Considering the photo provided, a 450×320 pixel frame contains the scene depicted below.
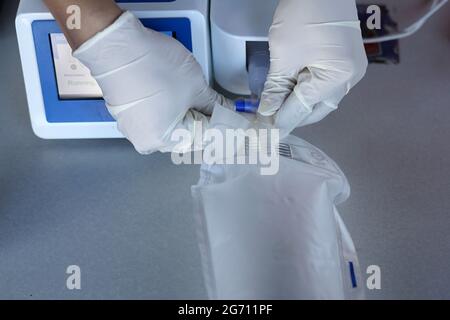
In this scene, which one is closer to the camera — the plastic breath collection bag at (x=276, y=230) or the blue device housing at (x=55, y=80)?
the plastic breath collection bag at (x=276, y=230)

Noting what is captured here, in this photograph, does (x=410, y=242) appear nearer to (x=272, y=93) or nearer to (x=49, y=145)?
(x=272, y=93)

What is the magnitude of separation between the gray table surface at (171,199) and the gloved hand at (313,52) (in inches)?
5.6

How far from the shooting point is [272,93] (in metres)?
0.90

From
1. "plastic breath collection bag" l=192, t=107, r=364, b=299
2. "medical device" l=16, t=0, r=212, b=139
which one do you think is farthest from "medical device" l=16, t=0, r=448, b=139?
"plastic breath collection bag" l=192, t=107, r=364, b=299

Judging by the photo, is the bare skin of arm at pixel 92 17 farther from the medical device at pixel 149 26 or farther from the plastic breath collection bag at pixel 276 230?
the plastic breath collection bag at pixel 276 230

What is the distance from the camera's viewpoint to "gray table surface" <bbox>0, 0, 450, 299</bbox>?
0.87 m

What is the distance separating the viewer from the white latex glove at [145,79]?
0.82m

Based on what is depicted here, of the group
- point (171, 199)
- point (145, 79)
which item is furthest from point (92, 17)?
point (171, 199)

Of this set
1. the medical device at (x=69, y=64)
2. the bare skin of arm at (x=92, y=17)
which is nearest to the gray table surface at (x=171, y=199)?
the medical device at (x=69, y=64)

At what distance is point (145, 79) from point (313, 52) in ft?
0.72

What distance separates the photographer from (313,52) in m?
0.86

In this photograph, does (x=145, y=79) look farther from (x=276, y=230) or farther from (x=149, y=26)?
(x=276, y=230)
